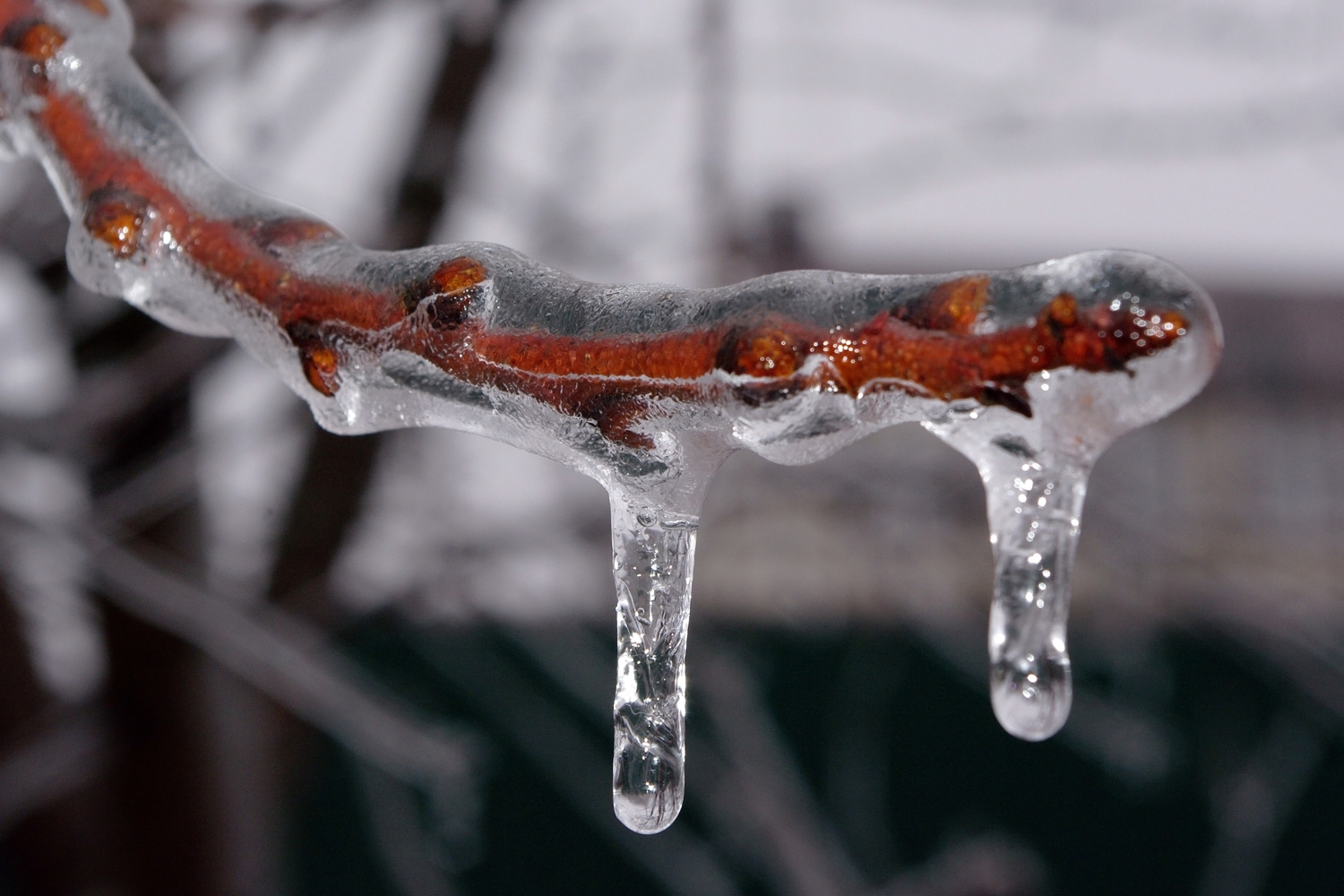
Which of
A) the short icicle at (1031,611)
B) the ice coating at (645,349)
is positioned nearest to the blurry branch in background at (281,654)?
the ice coating at (645,349)

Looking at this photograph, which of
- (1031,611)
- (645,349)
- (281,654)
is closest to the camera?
(645,349)

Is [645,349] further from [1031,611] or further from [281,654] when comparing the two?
[281,654]

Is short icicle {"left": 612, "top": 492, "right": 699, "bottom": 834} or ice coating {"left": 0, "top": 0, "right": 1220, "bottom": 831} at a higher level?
ice coating {"left": 0, "top": 0, "right": 1220, "bottom": 831}

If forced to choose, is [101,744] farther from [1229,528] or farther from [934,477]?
[1229,528]

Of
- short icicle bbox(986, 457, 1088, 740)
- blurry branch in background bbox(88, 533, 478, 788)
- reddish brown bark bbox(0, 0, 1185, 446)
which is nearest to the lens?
reddish brown bark bbox(0, 0, 1185, 446)

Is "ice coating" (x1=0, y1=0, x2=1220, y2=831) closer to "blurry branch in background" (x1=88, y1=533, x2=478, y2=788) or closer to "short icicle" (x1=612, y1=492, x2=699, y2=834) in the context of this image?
"short icicle" (x1=612, y1=492, x2=699, y2=834)

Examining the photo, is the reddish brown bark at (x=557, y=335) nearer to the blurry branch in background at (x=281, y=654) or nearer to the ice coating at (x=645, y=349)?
the ice coating at (x=645, y=349)

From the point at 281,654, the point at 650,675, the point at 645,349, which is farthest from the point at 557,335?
the point at 281,654

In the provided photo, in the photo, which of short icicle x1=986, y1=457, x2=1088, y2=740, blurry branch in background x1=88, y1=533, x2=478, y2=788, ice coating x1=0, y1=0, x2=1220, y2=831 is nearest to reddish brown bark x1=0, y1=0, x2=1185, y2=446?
ice coating x1=0, y1=0, x2=1220, y2=831

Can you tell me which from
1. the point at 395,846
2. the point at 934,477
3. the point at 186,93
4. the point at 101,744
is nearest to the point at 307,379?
the point at 186,93
